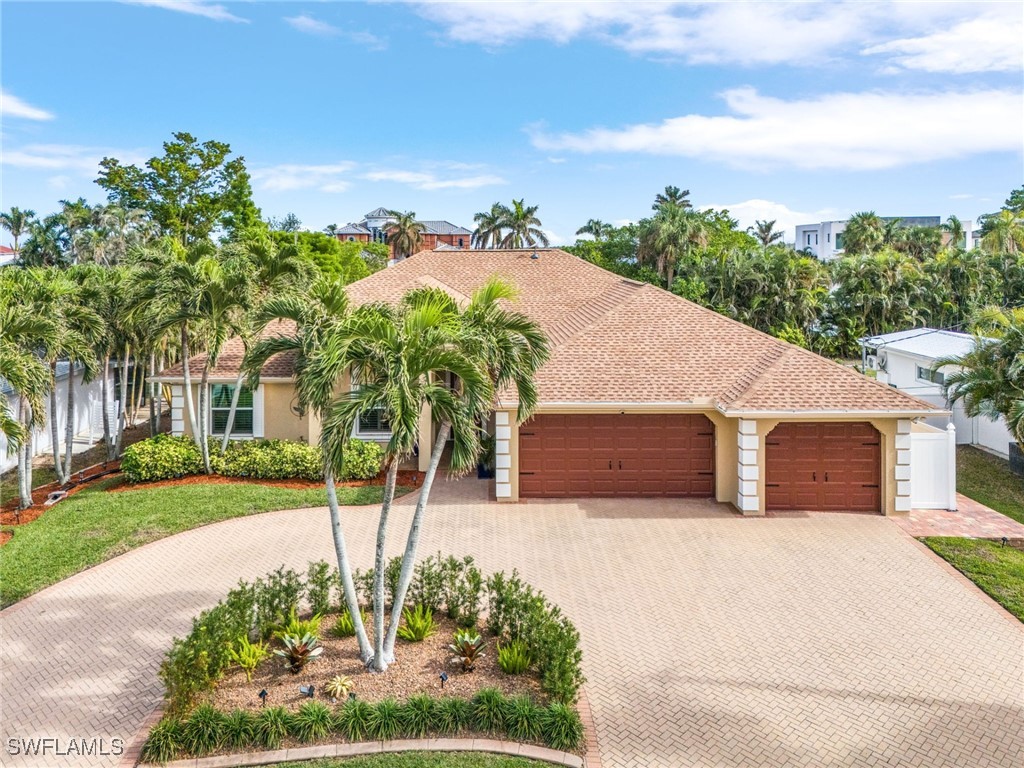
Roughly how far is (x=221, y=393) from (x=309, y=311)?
13181mm

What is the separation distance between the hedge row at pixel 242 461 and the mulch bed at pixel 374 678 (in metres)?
9.14

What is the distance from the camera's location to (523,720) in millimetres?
7348

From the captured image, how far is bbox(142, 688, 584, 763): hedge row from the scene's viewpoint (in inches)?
282

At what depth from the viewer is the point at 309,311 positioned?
8.57m

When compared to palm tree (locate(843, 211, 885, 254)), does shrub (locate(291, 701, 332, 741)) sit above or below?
below

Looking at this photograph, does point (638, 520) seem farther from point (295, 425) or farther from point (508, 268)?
point (508, 268)

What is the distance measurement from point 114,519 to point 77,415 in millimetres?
12266

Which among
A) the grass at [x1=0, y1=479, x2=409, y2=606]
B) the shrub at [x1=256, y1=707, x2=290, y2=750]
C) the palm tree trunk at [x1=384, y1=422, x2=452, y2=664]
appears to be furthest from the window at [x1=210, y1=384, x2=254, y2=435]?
the shrub at [x1=256, y1=707, x2=290, y2=750]

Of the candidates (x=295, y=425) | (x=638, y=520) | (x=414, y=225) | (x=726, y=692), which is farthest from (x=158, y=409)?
(x=414, y=225)

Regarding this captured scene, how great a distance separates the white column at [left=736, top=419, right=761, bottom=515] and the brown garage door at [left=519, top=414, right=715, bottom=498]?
118cm

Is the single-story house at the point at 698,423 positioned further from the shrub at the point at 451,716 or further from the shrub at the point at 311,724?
the shrub at the point at 311,724

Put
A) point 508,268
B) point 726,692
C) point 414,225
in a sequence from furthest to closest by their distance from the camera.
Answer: point 414,225
point 508,268
point 726,692

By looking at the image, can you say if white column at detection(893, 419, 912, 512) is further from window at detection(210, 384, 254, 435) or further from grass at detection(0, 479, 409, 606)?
window at detection(210, 384, 254, 435)

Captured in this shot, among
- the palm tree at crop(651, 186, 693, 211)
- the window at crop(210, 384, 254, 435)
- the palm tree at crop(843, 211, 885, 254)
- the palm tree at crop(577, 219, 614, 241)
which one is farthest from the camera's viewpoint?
the palm tree at crop(577, 219, 614, 241)
